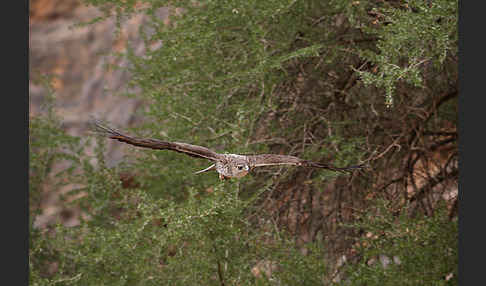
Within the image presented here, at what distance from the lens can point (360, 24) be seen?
3.86 m

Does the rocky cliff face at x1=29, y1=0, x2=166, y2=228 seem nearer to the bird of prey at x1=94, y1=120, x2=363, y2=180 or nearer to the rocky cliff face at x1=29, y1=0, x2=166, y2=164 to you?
the rocky cliff face at x1=29, y1=0, x2=166, y2=164

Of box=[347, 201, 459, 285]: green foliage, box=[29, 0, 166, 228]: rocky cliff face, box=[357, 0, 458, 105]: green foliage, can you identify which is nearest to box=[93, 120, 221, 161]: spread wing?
box=[357, 0, 458, 105]: green foliage

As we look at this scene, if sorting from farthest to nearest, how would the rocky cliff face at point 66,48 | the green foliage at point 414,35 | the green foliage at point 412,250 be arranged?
the rocky cliff face at point 66,48 → the green foliage at point 412,250 → the green foliage at point 414,35

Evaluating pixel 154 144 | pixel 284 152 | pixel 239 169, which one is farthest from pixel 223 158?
pixel 284 152

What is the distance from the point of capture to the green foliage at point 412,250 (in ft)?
11.4

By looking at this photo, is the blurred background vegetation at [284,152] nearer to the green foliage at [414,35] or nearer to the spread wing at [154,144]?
the green foliage at [414,35]

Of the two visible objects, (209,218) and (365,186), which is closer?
(209,218)

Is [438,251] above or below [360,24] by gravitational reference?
below

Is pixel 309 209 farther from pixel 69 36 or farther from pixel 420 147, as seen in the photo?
pixel 69 36

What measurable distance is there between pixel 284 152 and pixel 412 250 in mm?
1087

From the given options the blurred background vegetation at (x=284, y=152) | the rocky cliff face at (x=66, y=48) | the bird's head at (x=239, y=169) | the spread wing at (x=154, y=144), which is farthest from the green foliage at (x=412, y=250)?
the rocky cliff face at (x=66, y=48)

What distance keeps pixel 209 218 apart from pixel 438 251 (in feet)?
4.41

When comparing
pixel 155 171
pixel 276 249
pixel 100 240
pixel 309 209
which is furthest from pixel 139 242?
pixel 309 209

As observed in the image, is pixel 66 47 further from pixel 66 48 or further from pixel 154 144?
pixel 154 144
